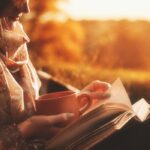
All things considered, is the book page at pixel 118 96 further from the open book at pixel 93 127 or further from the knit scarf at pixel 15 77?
the knit scarf at pixel 15 77

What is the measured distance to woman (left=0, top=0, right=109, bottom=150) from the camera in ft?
5.75

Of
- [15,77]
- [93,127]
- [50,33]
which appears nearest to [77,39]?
[50,33]

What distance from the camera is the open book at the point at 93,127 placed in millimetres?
1692

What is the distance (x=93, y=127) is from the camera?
1.71m

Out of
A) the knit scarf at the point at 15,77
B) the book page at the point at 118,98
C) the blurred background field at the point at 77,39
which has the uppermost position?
the knit scarf at the point at 15,77

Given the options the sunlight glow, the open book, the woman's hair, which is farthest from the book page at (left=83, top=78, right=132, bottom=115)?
the sunlight glow

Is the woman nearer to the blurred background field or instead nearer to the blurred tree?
the blurred background field

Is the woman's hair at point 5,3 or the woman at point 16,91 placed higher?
the woman's hair at point 5,3

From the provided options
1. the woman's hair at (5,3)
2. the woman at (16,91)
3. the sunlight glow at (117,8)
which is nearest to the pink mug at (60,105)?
the woman at (16,91)

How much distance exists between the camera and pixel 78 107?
6.04 feet

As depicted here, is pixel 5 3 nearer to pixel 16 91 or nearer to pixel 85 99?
pixel 16 91

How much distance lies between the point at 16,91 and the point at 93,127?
0.84 feet

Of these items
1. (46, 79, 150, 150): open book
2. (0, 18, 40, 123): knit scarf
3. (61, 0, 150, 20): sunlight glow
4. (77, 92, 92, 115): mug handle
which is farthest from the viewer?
(61, 0, 150, 20): sunlight glow

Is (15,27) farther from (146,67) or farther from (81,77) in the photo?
(146,67)
